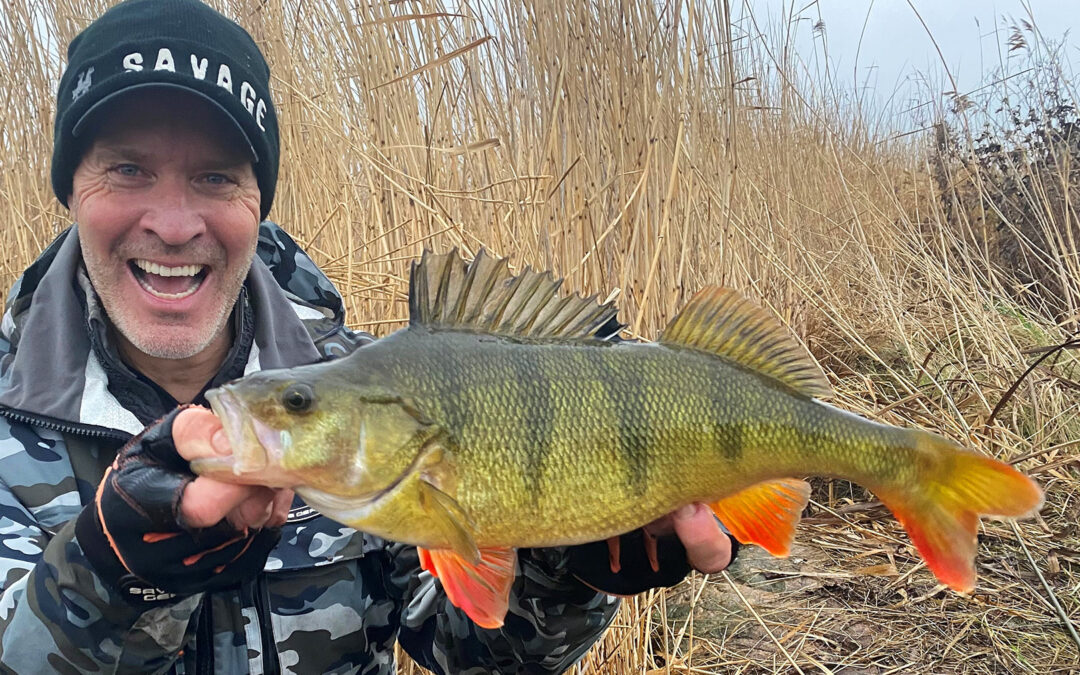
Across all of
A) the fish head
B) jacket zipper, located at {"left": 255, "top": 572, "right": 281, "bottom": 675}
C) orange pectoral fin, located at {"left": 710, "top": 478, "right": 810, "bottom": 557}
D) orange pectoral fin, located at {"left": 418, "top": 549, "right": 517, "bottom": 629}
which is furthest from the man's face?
orange pectoral fin, located at {"left": 710, "top": 478, "right": 810, "bottom": 557}

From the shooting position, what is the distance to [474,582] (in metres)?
1.14

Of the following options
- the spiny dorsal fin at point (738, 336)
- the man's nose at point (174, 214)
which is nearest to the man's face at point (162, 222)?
the man's nose at point (174, 214)

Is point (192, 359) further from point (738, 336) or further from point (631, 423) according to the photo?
point (738, 336)

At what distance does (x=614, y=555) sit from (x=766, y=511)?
0.27m

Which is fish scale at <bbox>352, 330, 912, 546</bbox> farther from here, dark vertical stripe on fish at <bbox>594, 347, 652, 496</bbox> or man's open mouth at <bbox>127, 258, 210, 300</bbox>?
man's open mouth at <bbox>127, 258, 210, 300</bbox>

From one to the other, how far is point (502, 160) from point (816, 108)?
2.85 metres

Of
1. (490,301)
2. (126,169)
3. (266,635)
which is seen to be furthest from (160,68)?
(266,635)

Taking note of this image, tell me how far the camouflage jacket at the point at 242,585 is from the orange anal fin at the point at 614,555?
0.33 feet

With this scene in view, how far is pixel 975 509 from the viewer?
1229mm

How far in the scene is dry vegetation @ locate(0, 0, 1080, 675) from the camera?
225 cm

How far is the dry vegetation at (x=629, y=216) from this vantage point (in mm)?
2246

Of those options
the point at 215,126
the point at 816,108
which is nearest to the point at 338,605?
the point at 215,126

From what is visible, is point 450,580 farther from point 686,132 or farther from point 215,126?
point 686,132

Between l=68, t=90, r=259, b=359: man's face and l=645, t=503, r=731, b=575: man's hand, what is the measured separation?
1057mm
